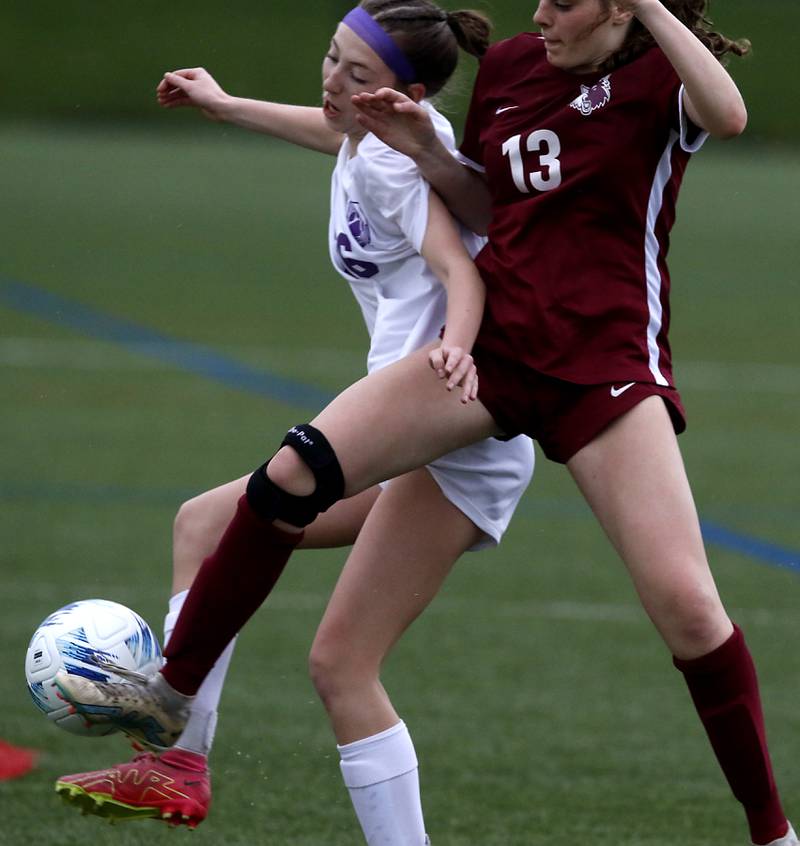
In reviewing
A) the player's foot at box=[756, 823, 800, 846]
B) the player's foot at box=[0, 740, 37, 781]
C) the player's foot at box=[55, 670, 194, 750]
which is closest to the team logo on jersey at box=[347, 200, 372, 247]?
the player's foot at box=[55, 670, 194, 750]

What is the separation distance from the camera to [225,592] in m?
3.60

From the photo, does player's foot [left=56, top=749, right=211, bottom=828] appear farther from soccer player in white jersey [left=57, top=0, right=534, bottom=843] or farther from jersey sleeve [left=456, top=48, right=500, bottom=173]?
jersey sleeve [left=456, top=48, right=500, bottom=173]

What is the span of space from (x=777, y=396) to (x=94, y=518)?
4775mm

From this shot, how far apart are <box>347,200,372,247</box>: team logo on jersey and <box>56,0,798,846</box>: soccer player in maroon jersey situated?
238 millimetres

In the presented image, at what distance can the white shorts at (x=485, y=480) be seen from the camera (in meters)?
3.69

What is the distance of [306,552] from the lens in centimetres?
730

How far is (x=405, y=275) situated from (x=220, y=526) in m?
0.74

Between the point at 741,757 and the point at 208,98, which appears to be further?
the point at 208,98

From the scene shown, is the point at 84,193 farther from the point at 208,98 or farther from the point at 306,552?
the point at 208,98

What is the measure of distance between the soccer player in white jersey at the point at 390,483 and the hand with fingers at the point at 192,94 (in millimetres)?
421

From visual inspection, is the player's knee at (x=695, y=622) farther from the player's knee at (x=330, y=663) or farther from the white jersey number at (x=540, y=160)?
the white jersey number at (x=540, y=160)

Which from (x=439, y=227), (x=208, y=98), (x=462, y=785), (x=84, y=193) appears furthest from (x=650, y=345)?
(x=84, y=193)

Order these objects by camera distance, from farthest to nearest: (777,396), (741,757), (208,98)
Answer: (777,396) → (208,98) → (741,757)

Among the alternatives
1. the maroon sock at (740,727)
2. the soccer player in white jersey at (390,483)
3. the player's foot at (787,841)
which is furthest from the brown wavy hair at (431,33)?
the player's foot at (787,841)
